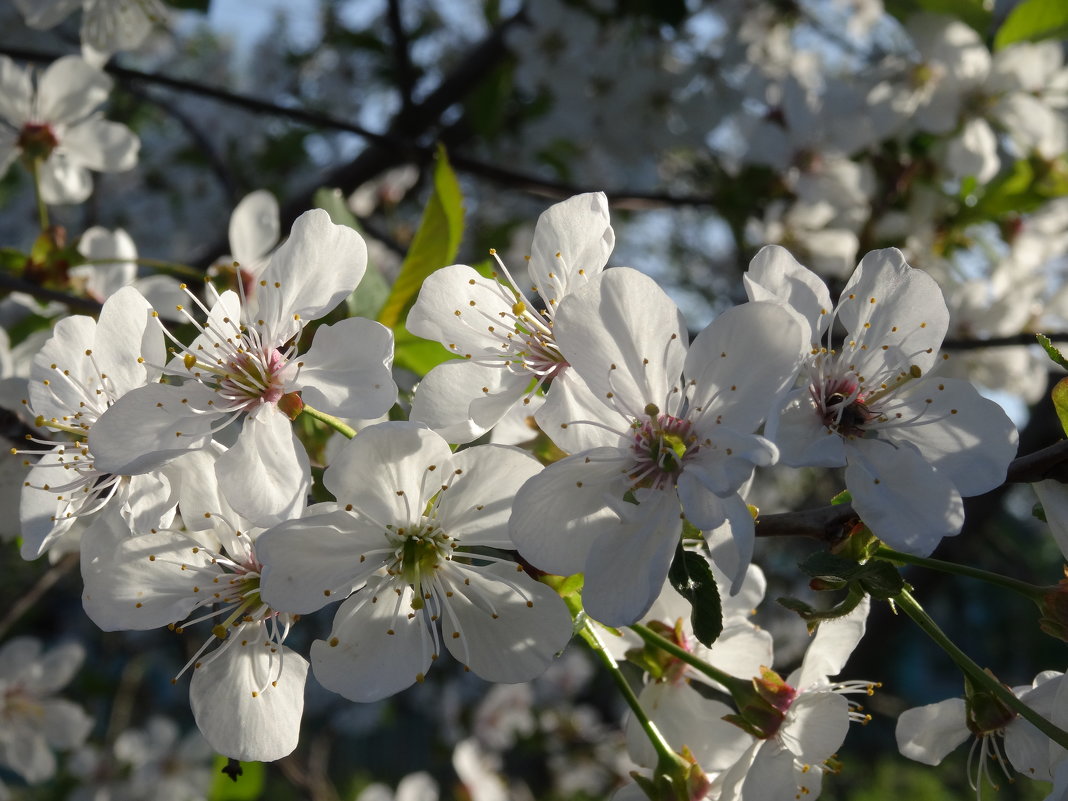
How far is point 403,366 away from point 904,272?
2.35ft

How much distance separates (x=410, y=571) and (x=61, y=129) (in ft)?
4.27

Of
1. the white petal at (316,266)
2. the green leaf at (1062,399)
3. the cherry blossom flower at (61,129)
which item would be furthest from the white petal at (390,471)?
the cherry blossom flower at (61,129)

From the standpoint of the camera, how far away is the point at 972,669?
0.90 m

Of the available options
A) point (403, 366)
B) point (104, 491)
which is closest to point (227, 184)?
point (403, 366)

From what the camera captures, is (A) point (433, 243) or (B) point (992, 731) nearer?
(B) point (992, 731)

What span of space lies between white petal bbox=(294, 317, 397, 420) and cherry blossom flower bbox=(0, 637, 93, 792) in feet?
5.48

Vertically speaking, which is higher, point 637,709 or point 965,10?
point 965,10

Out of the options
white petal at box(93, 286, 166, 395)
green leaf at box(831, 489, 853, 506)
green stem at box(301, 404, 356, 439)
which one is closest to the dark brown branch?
green leaf at box(831, 489, 853, 506)

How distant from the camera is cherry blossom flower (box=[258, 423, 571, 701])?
0.84 m

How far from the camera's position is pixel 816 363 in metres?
0.94

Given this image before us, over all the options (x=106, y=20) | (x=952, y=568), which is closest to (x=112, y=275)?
(x=106, y=20)

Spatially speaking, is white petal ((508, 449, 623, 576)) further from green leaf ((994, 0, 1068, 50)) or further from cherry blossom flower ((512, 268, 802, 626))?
green leaf ((994, 0, 1068, 50))

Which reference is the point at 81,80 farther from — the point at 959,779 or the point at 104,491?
the point at 959,779

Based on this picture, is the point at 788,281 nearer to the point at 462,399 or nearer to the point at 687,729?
the point at 462,399
